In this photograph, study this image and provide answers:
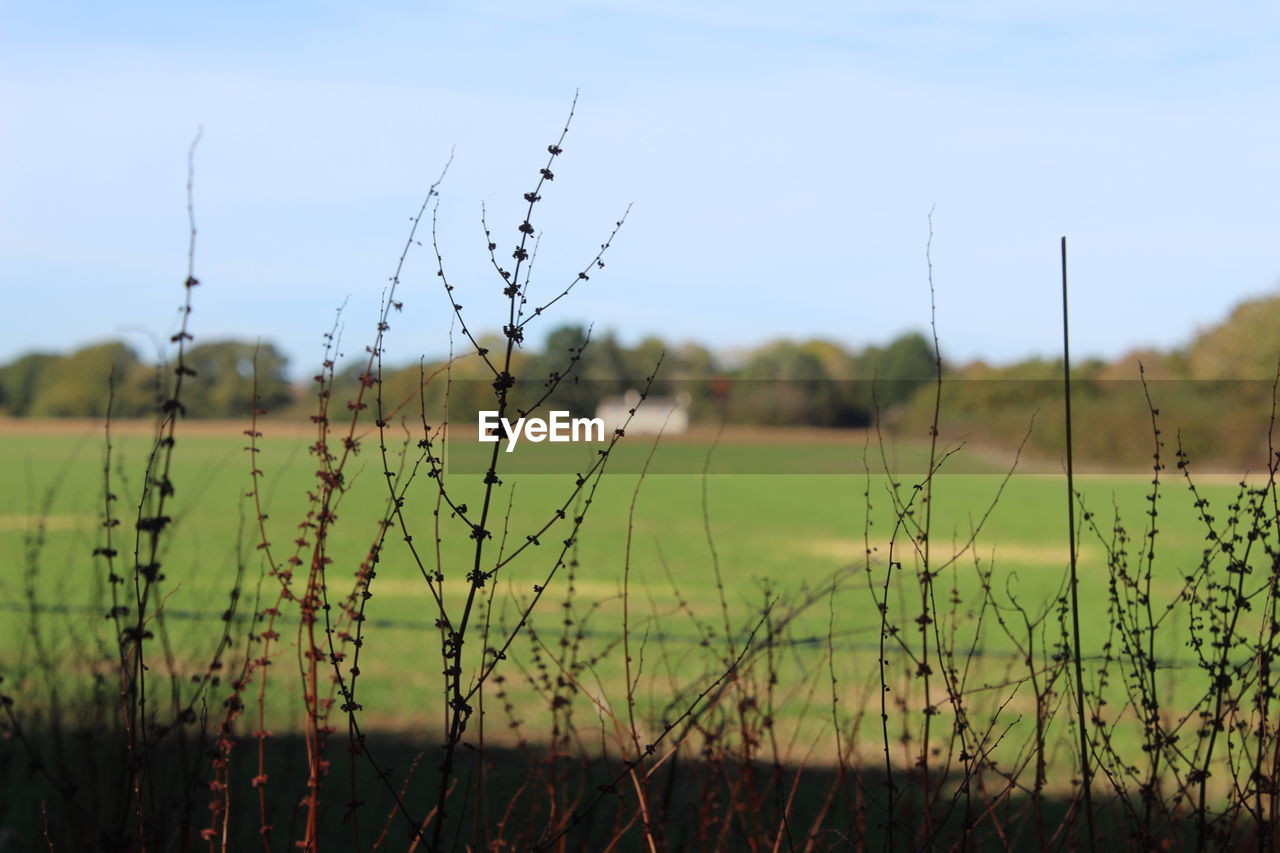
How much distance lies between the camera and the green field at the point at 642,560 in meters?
4.02

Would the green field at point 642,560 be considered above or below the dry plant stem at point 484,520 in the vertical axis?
below

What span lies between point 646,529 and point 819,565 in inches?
342

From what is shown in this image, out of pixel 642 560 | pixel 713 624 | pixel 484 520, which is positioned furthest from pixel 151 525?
pixel 642 560

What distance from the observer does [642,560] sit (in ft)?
137

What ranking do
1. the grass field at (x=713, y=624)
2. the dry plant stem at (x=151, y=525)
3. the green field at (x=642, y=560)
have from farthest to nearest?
the green field at (x=642, y=560)
the grass field at (x=713, y=624)
the dry plant stem at (x=151, y=525)

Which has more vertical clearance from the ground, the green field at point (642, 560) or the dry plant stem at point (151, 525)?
the dry plant stem at point (151, 525)

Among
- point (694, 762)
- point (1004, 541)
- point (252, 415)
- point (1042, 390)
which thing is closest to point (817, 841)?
point (694, 762)

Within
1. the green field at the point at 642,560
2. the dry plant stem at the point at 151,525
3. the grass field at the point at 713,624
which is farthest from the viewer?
the green field at the point at 642,560

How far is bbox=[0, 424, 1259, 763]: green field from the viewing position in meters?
4.02

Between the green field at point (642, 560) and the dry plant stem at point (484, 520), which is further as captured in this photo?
the green field at point (642, 560)

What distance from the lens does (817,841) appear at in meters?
2.67

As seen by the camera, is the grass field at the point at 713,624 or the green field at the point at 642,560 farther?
the green field at the point at 642,560

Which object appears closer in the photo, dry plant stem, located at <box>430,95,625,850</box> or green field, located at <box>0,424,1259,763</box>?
dry plant stem, located at <box>430,95,625,850</box>

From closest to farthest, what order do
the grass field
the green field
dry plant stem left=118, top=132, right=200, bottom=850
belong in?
dry plant stem left=118, top=132, right=200, bottom=850 → the grass field → the green field
